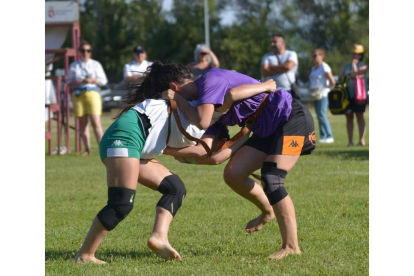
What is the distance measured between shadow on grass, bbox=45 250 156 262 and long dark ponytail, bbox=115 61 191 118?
1.08 m

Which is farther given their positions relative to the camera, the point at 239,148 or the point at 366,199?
the point at 366,199

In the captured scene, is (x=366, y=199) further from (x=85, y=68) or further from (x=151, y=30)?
(x=151, y=30)

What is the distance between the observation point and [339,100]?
16969mm

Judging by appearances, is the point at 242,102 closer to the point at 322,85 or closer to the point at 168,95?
the point at 168,95

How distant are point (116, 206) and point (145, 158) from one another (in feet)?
1.53

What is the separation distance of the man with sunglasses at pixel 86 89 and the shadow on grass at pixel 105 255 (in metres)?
9.62

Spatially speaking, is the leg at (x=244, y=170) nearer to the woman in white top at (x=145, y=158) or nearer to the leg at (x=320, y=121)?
the woman in white top at (x=145, y=158)

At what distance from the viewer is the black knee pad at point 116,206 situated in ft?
19.5

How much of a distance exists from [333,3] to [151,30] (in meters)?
16.2

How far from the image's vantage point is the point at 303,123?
21.2 feet

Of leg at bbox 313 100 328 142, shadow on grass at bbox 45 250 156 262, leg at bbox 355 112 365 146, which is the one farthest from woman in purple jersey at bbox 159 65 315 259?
leg at bbox 313 100 328 142

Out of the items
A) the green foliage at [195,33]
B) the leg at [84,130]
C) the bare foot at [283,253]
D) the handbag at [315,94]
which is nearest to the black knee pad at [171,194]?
the bare foot at [283,253]

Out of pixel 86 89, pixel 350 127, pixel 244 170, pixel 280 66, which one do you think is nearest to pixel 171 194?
pixel 244 170
